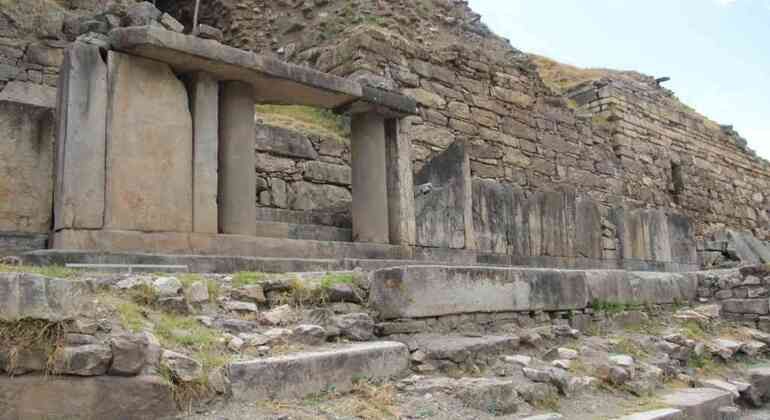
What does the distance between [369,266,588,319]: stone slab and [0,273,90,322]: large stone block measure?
1.78 m

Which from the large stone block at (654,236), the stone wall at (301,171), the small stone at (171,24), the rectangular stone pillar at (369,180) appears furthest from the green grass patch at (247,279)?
the large stone block at (654,236)

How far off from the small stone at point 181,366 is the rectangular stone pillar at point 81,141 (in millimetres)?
1909

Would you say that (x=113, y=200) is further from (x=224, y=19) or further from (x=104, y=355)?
(x=224, y=19)

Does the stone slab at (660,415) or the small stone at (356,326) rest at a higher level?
the small stone at (356,326)

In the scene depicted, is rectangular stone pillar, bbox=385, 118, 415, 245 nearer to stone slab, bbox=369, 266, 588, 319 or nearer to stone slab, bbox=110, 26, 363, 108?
stone slab, bbox=110, 26, 363, 108

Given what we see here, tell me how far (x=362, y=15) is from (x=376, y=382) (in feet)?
28.0

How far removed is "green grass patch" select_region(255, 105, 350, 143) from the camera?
349 inches

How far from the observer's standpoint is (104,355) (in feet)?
8.18

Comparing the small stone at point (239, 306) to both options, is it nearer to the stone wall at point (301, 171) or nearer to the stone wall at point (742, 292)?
the stone wall at point (301, 171)

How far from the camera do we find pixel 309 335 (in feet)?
11.2

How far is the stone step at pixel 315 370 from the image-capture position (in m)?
2.83

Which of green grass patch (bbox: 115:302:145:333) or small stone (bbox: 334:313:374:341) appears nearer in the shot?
green grass patch (bbox: 115:302:145:333)

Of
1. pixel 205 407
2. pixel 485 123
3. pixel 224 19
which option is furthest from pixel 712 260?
pixel 205 407

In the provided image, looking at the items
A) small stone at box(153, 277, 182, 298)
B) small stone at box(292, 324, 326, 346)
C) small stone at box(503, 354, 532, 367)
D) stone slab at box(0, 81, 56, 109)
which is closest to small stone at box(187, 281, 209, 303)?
small stone at box(153, 277, 182, 298)
